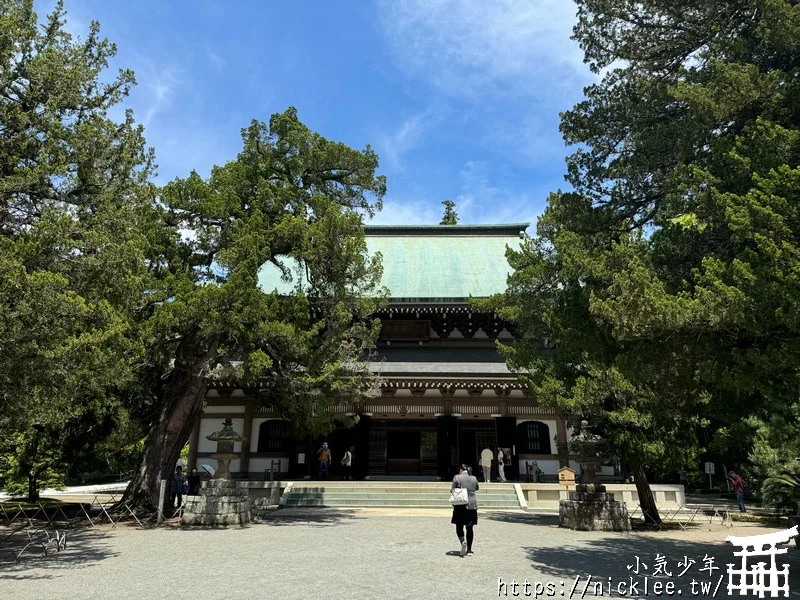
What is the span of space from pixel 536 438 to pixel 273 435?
10086 millimetres

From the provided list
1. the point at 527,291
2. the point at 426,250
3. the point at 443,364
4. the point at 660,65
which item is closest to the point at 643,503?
the point at 527,291

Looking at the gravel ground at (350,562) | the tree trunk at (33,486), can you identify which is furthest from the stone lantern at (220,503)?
the tree trunk at (33,486)

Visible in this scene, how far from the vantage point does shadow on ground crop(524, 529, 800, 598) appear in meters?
6.36

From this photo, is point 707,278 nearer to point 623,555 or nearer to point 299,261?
point 623,555

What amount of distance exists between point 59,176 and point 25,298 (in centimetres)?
229

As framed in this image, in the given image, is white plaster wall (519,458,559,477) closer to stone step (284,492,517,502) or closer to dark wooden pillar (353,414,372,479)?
stone step (284,492,517,502)

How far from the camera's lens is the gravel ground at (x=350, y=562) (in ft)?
19.2

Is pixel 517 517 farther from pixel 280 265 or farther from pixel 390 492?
pixel 280 265

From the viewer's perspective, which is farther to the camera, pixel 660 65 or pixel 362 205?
pixel 362 205

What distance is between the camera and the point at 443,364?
19031mm

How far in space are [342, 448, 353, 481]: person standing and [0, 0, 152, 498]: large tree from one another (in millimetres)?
11354

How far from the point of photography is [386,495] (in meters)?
16.5

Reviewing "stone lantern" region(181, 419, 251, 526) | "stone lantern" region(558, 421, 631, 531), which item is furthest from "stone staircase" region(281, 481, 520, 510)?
"stone lantern" region(558, 421, 631, 531)

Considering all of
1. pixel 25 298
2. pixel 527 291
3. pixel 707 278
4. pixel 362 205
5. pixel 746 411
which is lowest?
pixel 746 411
